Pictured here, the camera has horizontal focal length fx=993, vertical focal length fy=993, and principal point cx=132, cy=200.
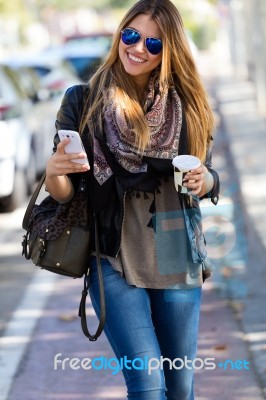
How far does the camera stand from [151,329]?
135 inches

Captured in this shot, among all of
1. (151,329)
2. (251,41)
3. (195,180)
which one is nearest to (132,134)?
(195,180)

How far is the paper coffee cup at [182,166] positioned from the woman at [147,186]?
0.11 ft

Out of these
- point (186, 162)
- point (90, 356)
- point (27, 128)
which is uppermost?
point (186, 162)

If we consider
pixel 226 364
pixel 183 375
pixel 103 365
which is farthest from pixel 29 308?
pixel 183 375

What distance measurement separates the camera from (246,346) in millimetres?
5840

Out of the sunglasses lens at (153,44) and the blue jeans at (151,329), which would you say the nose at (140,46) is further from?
the blue jeans at (151,329)

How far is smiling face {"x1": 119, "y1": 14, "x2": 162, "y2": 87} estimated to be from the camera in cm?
355

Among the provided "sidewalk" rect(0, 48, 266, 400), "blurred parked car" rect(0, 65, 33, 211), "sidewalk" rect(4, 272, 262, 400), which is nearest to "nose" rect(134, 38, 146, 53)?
"sidewalk" rect(0, 48, 266, 400)

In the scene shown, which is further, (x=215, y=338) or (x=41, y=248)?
(x=215, y=338)

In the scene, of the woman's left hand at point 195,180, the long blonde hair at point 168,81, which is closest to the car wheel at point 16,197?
the long blonde hair at point 168,81

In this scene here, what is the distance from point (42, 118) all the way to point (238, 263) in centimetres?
538

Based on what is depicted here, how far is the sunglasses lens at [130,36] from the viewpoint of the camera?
355 cm

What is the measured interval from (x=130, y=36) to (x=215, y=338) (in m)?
2.92

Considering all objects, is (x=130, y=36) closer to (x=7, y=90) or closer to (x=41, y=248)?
(x=41, y=248)
